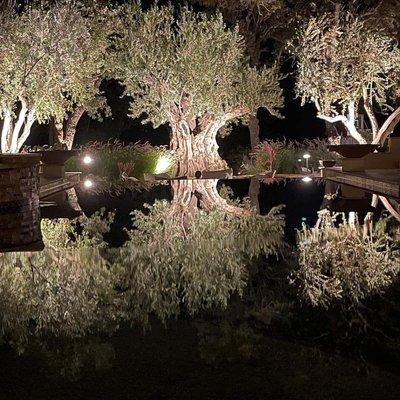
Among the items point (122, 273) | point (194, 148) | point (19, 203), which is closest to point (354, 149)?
point (194, 148)

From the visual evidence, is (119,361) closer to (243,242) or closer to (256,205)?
(243,242)

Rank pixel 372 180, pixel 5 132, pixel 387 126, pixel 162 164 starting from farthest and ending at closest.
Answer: pixel 162 164 → pixel 387 126 → pixel 5 132 → pixel 372 180

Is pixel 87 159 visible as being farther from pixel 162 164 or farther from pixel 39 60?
pixel 39 60

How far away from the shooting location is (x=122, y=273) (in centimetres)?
766

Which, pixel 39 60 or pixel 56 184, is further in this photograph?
pixel 56 184

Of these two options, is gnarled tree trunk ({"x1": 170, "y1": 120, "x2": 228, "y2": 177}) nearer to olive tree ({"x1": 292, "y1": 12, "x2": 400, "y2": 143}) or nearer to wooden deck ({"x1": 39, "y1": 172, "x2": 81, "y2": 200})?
wooden deck ({"x1": 39, "y1": 172, "x2": 81, "y2": 200})

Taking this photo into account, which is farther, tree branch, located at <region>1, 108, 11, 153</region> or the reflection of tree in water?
tree branch, located at <region>1, 108, 11, 153</region>

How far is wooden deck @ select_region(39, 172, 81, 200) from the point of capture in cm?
1808

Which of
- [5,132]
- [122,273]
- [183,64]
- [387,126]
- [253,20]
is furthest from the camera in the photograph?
[253,20]

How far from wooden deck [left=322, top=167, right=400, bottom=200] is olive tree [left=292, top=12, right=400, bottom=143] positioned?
1.58m

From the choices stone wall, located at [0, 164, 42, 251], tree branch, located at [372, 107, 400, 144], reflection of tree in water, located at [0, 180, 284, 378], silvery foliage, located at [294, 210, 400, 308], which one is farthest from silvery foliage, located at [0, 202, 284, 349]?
tree branch, located at [372, 107, 400, 144]

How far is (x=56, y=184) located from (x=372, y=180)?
331 inches

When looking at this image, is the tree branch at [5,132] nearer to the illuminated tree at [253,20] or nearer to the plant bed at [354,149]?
the plant bed at [354,149]

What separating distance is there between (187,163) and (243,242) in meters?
15.7
